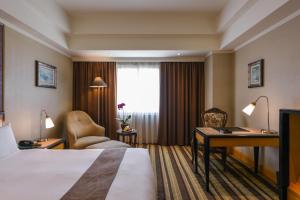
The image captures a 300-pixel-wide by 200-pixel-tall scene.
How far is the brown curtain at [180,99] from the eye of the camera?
538cm

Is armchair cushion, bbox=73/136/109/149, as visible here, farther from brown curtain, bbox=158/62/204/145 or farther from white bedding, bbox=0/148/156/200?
brown curtain, bbox=158/62/204/145

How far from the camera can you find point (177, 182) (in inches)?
A: 122

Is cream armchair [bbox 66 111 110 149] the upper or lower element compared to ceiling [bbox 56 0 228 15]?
lower

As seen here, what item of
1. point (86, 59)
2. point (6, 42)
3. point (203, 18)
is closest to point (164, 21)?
point (203, 18)

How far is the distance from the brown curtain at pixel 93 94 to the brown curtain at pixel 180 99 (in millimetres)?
1261

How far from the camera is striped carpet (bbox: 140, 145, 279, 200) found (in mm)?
2701

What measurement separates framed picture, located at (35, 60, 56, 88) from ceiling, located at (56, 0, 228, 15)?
114 centimetres

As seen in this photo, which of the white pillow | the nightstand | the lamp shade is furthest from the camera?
the lamp shade

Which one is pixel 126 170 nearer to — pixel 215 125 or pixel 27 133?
pixel 27 133

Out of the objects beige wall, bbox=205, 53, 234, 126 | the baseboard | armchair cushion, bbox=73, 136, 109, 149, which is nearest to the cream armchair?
armchair cushion, bbox=73, 136, 109, 149

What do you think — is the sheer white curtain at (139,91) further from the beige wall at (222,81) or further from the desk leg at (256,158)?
the desk leg at (256,158)

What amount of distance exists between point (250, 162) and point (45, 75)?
13.4ft

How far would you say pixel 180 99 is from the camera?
539cm

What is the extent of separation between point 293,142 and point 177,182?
1654 millimetres
